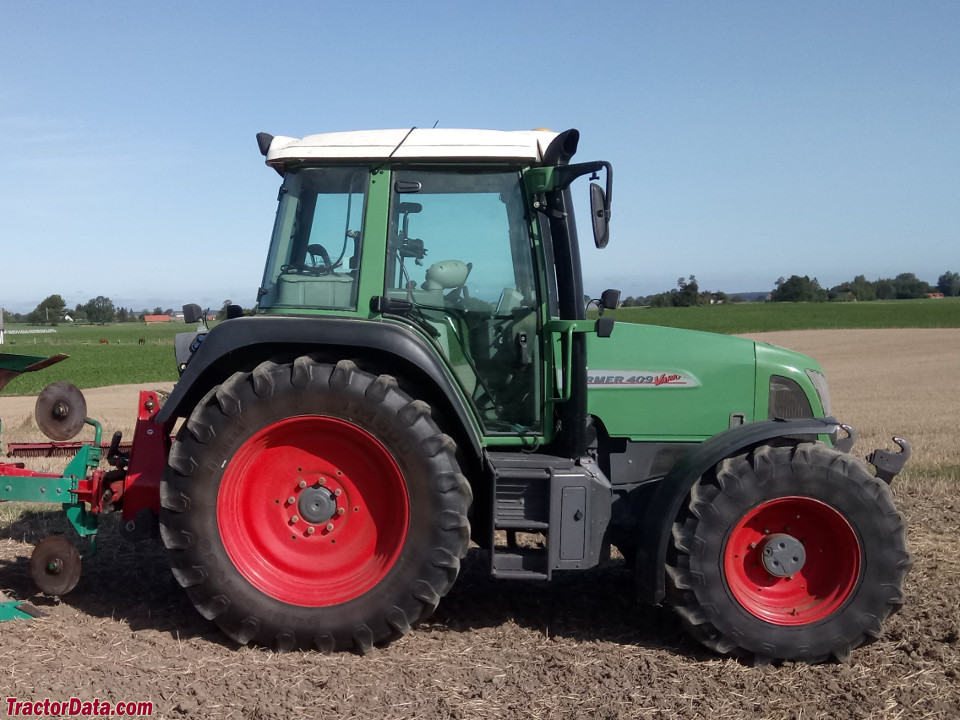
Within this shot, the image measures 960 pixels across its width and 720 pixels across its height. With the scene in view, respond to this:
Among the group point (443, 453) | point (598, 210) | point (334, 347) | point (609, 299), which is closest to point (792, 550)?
point (609, 299)

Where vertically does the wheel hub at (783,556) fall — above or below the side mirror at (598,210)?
below

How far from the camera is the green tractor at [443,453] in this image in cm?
415

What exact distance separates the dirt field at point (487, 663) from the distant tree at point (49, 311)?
4558 inches

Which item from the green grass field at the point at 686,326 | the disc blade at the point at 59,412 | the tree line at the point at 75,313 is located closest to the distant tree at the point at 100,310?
the tree line at the point at 75,313

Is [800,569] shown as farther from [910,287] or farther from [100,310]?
[100,310]

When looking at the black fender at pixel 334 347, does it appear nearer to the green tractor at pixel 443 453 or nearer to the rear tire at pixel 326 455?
the green tractor at pixel 443 453

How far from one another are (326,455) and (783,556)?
91.0 inches

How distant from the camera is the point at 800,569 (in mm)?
4301

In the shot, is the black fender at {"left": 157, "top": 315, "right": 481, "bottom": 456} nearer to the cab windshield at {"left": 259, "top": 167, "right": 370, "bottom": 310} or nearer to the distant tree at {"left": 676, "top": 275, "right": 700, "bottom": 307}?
the cab windshield at {"left": 259, "top": 167, "right": 370, "bottom": 310}

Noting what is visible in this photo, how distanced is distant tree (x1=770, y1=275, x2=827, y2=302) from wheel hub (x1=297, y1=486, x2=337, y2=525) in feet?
219

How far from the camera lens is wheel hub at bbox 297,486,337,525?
4371mm

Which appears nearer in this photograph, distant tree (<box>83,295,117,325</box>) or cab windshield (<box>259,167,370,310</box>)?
cab windshield (<box>259,167,370,310</box>)

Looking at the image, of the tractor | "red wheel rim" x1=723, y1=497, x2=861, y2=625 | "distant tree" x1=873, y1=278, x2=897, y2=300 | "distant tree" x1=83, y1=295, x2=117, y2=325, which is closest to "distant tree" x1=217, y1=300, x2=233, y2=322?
the tractor

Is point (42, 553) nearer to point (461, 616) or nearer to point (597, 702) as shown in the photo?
point (461, 616)
